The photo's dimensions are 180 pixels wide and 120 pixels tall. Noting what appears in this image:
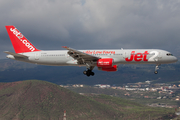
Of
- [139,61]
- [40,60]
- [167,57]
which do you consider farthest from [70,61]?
[167,57]

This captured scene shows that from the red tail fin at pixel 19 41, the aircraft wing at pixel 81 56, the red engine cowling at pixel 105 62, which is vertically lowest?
the red engine cowling at pixel 105 62

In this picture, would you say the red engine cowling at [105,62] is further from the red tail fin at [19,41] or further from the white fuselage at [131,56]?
the red tail fin at [19,41]

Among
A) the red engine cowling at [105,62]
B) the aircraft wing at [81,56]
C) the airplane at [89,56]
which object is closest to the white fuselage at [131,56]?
the airplane at [89,56]

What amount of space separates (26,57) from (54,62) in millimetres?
8296

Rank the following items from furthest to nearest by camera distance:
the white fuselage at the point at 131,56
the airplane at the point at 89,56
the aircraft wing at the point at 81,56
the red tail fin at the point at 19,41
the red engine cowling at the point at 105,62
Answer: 1. the red tail fin at the point at 19,41
2. the white fuselage at the point at 131,56
3. the airplane at the point at 89,56
4. the red engine cowling at the point at 105,62
5. the aircraft wing at the point at 81,56

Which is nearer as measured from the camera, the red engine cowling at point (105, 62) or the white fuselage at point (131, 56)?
the red engine cowling at point (105, 62)

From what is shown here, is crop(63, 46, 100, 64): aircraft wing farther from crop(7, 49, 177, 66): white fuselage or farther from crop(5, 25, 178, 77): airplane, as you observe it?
crop(7, 49, 177, 66): white fuselage

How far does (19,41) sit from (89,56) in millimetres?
23164

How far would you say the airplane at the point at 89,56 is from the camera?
57125 mm

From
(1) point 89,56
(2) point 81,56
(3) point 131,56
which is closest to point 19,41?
(2) point 81,56

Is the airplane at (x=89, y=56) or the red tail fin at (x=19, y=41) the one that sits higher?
the red tail fin at (x=19, y=41)

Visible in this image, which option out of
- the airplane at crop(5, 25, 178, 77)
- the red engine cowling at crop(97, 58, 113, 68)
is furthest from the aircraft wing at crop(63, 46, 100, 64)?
the red engine cowling at crop(97, 58, 113, 68)

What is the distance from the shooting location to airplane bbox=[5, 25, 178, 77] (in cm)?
5712

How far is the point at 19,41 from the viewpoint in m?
65.8
